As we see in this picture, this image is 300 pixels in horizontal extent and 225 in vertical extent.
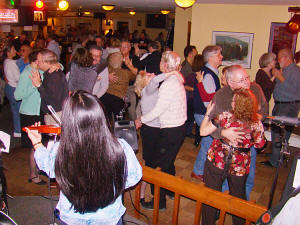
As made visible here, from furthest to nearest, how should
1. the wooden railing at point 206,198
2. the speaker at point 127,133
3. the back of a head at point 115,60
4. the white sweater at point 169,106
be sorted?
the back of a head at point 115,60, the white sweater at point 169,106, the speaker at point 127,133, the wooden railing at point 206,198

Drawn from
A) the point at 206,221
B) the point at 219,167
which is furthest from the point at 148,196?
the point at 219,167

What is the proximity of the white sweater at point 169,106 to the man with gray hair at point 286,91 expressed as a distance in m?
1.92

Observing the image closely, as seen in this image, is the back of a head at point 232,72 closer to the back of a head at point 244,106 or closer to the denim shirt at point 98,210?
the back of a head at point 244,106

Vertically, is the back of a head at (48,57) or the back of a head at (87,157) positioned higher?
the back of a head at (48,57)

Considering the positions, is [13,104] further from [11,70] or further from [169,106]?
[169,106]

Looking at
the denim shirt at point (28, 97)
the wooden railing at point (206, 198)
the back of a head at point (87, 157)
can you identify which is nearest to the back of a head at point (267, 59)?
the wooden railing at point (206, 198)

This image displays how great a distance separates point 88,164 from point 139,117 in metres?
1.92

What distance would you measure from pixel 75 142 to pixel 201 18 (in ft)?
17.8

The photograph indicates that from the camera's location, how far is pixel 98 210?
152 cm

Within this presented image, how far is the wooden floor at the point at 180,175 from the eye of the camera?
3.16 meters

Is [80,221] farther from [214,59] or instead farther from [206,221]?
[214,59]

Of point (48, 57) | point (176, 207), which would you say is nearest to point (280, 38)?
point (48, 57)

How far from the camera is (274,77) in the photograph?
4414mm

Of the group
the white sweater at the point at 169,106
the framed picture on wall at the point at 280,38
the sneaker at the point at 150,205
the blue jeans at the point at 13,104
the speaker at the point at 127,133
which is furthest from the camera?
the framed picture on wall at the point at 280,38
